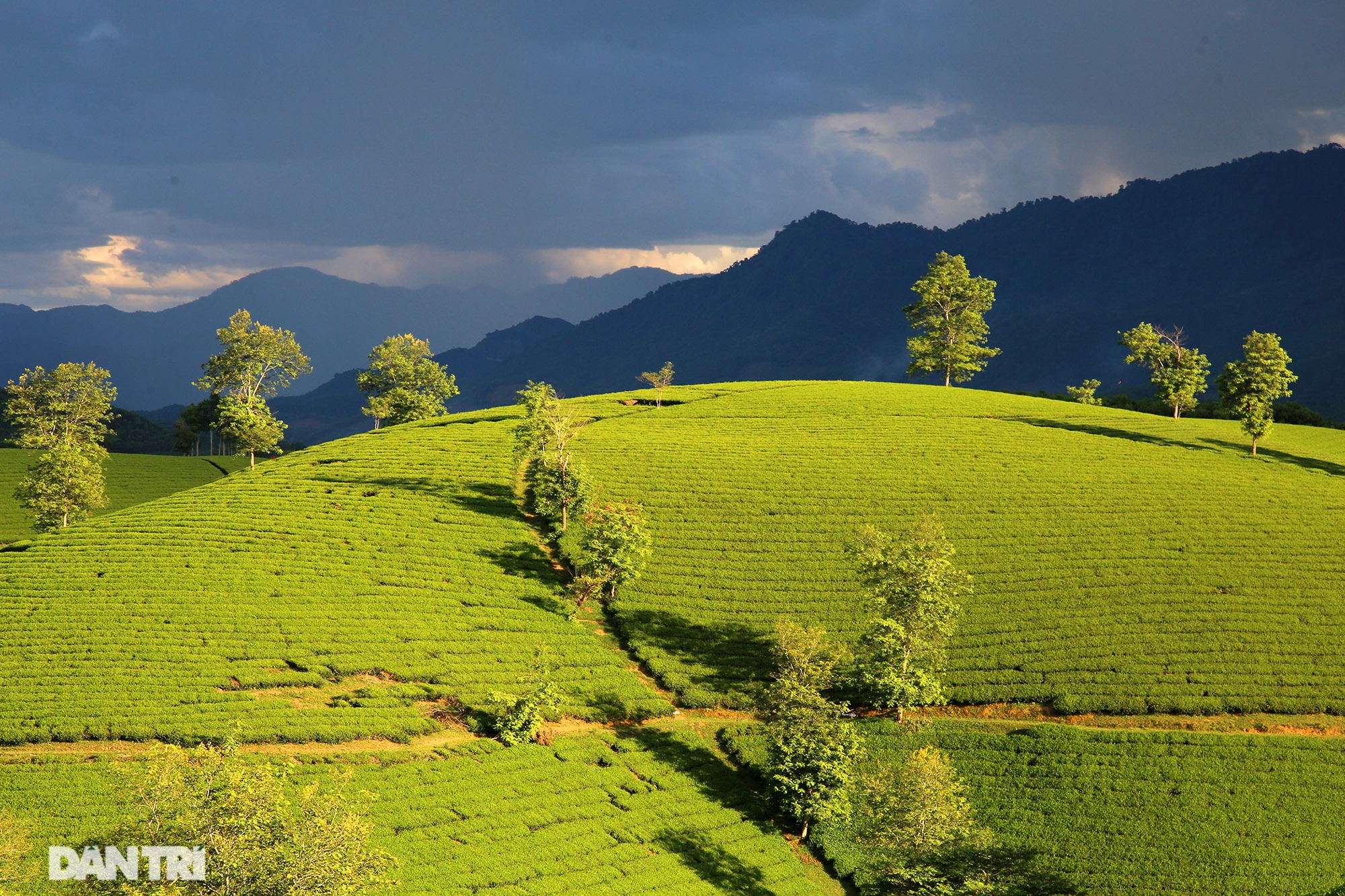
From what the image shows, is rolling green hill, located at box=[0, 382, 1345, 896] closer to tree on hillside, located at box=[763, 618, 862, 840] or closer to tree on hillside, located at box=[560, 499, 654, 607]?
tree on hillside, located at box=[763, 618, 862, 840]

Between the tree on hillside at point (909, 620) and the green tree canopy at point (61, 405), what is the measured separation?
92.8 m

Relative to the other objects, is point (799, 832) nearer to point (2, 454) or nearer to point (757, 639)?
point (757, 639)

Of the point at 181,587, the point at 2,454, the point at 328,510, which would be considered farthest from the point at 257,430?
the point at 2,454

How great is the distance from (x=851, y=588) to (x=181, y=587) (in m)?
47.5

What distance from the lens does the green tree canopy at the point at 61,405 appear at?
315 feet

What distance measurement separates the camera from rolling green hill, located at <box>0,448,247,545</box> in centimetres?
8902

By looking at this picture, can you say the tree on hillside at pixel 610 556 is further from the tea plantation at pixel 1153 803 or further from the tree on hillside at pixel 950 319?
the tree on hillside at pixel 950 319

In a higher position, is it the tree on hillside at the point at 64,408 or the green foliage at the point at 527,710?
the tree on hillside at the point at 64,408

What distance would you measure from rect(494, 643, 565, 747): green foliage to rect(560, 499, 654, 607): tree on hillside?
11241mm

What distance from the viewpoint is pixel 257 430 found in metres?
96.8

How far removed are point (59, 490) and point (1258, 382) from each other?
119224 millimetres

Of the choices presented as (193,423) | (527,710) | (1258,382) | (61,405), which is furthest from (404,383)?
(1258,382)

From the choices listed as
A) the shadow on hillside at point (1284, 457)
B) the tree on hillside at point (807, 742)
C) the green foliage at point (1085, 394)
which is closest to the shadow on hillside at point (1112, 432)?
the shadow on hillside at point (1284, 457)

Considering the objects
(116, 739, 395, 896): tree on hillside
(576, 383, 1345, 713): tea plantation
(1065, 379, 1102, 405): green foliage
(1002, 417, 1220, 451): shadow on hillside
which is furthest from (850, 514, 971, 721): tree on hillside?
(1065, 379, 1102, 405): green foliage
